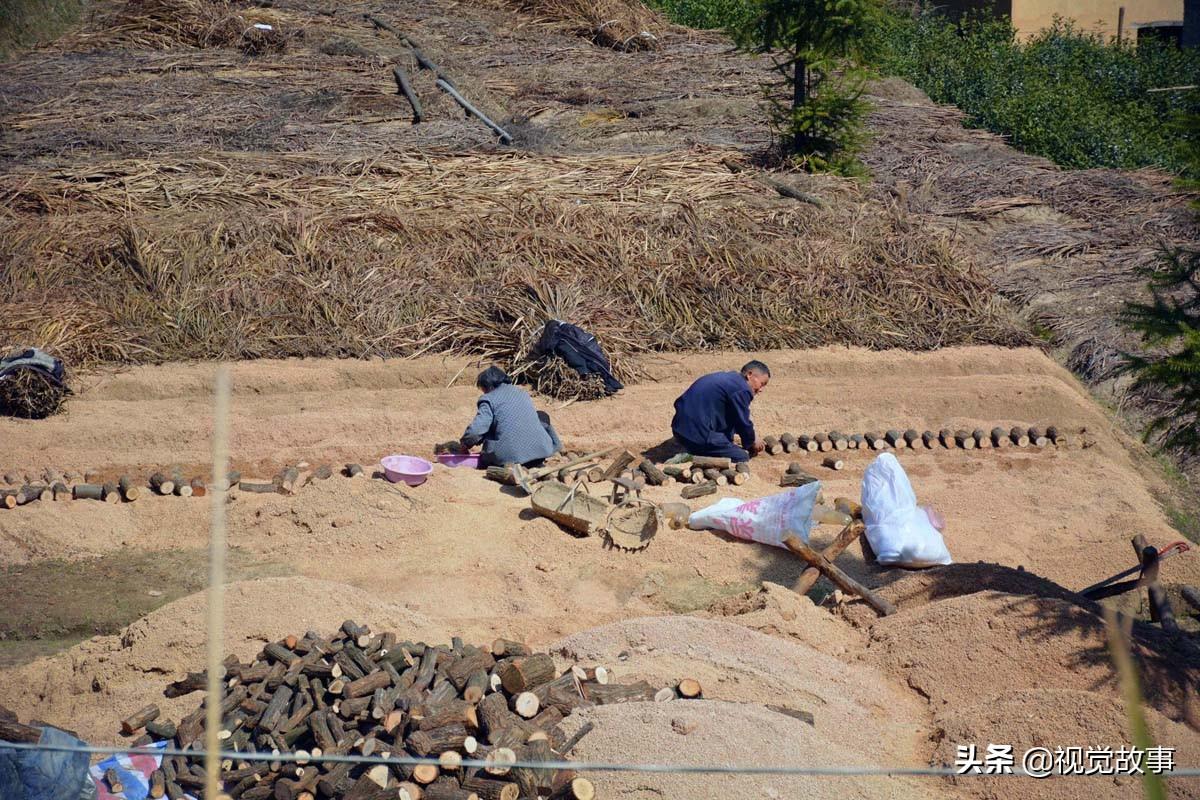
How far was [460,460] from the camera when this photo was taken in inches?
350

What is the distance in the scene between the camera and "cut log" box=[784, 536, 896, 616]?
642 centimetres

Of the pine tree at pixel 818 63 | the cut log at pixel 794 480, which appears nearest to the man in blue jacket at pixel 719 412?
the cut log at pixel 794 480

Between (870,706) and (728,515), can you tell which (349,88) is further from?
(870,706)

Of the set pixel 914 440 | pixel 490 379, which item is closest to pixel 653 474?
pixel 490 379

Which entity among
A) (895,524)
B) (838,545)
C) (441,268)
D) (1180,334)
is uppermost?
(1180,334)

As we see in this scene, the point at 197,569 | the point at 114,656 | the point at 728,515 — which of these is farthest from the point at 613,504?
the point at 114,656

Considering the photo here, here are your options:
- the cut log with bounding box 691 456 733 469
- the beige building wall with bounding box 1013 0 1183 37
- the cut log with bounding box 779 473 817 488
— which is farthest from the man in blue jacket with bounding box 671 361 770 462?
the beige building wall with bounding box 1013 0 1183 37

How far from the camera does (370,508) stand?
7688mm

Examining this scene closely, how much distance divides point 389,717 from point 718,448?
14.6 feet

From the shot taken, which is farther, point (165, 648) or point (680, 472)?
point (680, 472)

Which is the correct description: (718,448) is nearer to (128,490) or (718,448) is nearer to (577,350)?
(577,350)

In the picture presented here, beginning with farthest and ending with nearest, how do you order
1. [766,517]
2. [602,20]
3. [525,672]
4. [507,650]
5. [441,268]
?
[602,20] < [441,268] < [766,517] < [507,650] < [525,672]

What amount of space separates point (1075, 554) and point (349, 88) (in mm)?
12075

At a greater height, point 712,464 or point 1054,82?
point 1054,82
